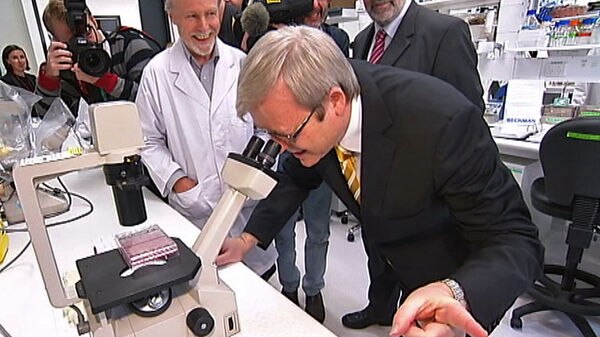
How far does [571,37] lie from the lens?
222 centimetres

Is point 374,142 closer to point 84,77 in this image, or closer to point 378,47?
point 378,47

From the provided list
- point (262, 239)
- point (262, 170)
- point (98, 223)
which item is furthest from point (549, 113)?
point (98, 223)

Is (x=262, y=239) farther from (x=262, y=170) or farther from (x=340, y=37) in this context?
(x=340, y=37)

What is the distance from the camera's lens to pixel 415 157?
31.7 inches

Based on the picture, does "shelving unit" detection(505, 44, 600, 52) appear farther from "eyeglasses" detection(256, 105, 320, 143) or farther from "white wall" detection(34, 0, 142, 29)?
Result: "white wall" detection(34, 0, 142, 29)

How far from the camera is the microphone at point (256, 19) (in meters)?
1.69

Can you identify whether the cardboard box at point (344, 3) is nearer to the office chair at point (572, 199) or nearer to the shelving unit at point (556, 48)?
the shelving unit at point (556, 48)

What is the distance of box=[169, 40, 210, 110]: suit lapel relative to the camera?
132cm

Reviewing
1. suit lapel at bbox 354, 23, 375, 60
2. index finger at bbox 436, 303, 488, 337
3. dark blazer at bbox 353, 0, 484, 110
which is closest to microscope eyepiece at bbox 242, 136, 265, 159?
index finger at bbox 436, 303, 488, 337

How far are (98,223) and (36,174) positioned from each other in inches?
29.2

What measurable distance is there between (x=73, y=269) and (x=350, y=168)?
70 cm

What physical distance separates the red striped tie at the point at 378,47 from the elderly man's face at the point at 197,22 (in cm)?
65

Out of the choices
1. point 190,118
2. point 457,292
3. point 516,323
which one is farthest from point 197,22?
point 516,323

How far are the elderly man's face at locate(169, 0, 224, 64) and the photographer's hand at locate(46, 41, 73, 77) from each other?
0.52m
